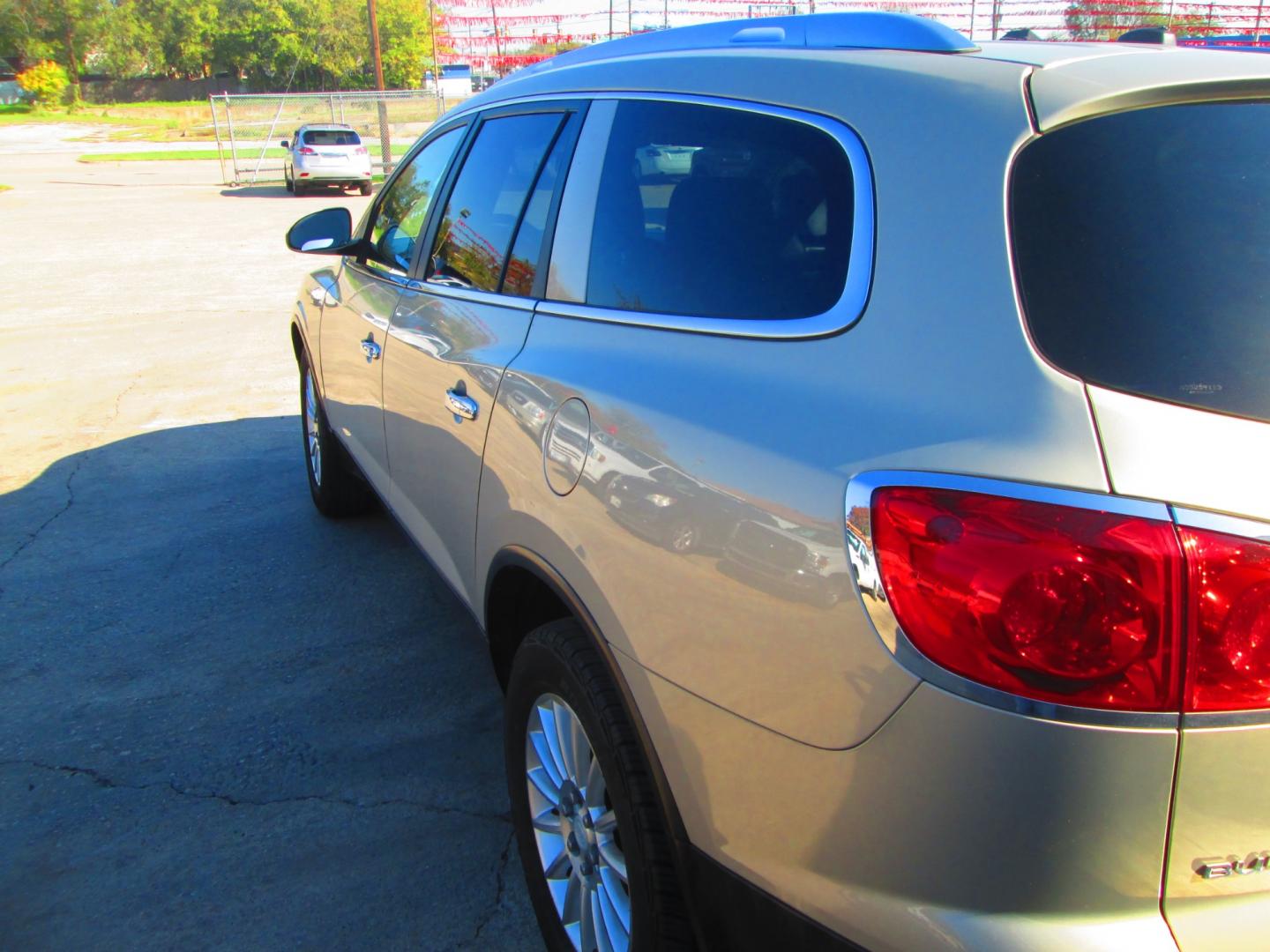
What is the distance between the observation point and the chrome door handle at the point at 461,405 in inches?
105

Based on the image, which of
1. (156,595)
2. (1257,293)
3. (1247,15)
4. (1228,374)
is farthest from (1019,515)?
(1247,15)

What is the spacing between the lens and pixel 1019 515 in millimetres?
1336

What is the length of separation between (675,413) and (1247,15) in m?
4.98

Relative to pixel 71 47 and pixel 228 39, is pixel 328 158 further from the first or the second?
pixel 71 47

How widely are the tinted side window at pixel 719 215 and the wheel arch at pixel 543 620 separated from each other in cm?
60

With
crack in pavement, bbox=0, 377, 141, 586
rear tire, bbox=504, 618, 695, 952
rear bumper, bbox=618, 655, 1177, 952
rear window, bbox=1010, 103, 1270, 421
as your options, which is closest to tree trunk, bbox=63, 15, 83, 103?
crack in pavement, bbox=0, 377, 141, 586

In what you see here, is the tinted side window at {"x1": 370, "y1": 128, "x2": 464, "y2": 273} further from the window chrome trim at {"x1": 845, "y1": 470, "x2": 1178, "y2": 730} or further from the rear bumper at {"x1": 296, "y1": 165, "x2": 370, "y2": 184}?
the rear bumper at {"x1": 296, "y1": 165, "x2": 370, "y2": 184}

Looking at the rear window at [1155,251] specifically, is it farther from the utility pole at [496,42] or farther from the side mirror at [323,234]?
the utility pole at [496,42]

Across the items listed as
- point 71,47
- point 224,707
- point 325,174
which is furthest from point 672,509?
point 71,47

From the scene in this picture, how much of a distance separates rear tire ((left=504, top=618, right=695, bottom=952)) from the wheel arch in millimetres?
48

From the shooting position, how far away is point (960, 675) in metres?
1.36

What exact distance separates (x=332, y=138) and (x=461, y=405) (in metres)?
24.7

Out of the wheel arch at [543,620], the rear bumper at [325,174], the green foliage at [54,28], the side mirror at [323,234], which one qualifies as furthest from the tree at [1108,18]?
the green foliage at [54,28]

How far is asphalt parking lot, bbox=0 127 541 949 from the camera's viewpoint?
2758 millimetres
